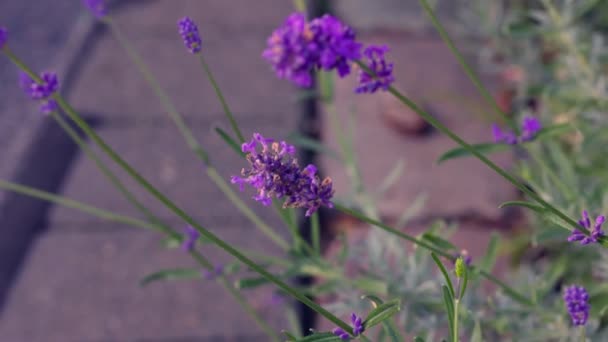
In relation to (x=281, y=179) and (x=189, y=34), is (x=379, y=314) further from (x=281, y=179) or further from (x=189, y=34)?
(x=189, y=34)

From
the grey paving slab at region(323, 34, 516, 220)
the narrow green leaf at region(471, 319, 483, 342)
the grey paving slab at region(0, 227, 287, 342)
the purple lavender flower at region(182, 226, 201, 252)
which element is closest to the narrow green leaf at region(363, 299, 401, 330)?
the narrow green leaf at region(471, 319, 483, 342)

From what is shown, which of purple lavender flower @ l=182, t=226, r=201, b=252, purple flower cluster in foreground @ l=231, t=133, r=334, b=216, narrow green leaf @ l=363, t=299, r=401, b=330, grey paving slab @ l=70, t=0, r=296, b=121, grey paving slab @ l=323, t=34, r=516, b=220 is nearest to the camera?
purple flower cluster in foreground @ l=231, t=133, r=334, b=216

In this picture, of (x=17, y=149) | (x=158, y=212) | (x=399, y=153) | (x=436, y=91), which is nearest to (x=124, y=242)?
(x=158, y=212)

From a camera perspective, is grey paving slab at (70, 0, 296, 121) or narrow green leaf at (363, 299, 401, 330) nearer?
narrow green leaf at (363, 299, 401, 330)

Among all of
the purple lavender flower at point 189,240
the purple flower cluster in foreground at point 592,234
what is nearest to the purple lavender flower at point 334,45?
the purple flower cluster in foreground at point 592,234

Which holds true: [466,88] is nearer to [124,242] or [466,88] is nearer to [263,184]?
[124,242]

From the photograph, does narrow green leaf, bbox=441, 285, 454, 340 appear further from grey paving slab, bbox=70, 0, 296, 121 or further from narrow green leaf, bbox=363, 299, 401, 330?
grey paving slab, bbox=70, 0, 296, 121

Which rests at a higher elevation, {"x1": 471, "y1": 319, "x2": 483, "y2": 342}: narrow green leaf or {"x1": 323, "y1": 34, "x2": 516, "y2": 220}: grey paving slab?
{"x1": 323, "y1": 34, "x2": 516, "y2": 220}: grey paving slab

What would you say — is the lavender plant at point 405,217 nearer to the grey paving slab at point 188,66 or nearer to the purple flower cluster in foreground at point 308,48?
the purple flower cluster in foreground at point 308,48
